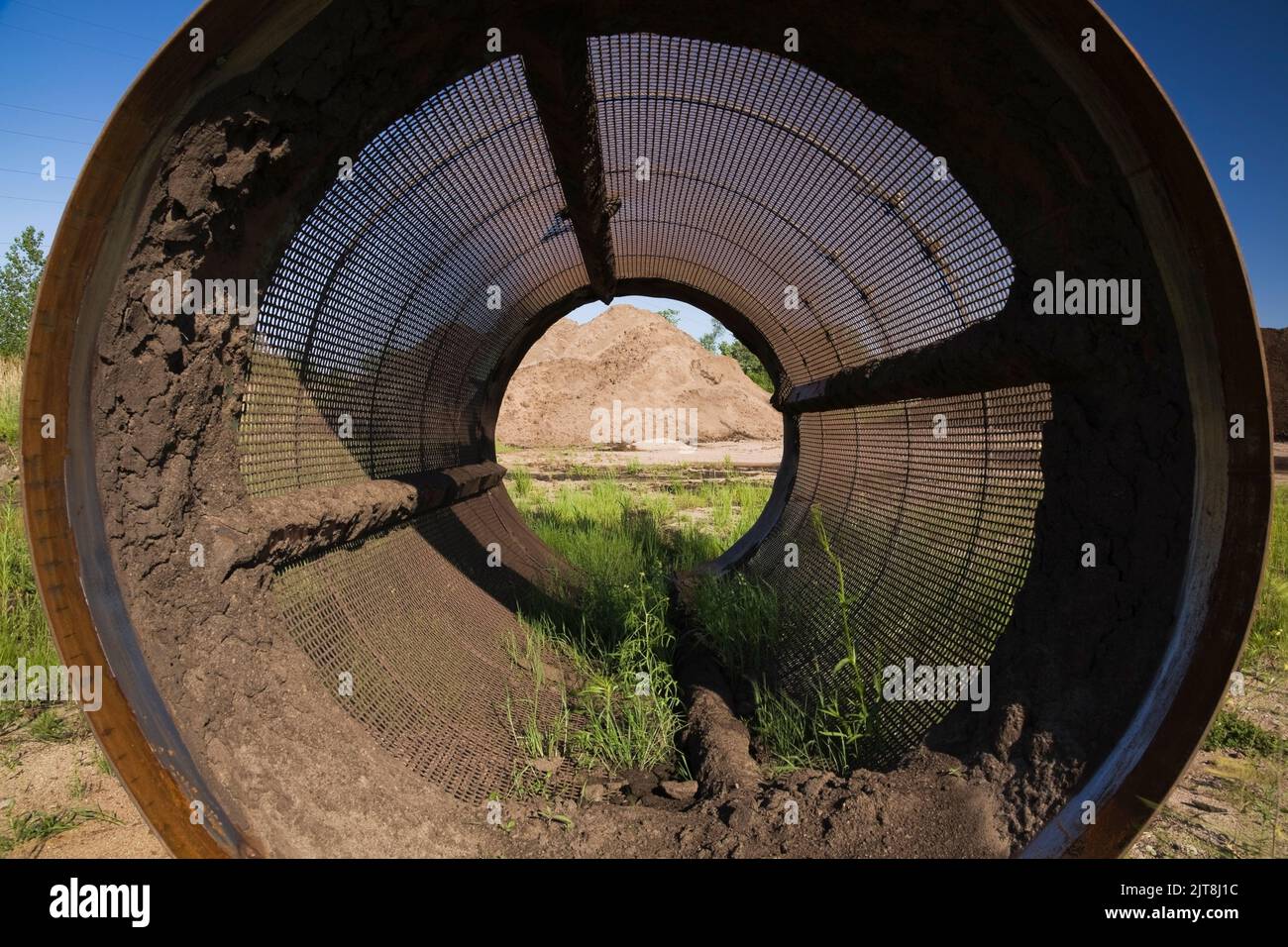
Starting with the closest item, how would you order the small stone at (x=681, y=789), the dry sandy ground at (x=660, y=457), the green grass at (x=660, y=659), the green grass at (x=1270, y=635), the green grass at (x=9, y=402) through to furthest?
1. the small stone at (x=681, y=789)
2. the green grass at (x=660, y=659)
3. the green grass at (x=1270, y=635)
4. the green grass at (x=9, y=402)
5. the dry sandy ground at (x=660, y=457)

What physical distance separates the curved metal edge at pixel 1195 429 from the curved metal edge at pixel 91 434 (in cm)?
197

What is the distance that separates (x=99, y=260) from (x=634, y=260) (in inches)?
171

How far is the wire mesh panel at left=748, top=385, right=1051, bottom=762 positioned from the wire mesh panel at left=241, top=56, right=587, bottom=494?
2.14 metres

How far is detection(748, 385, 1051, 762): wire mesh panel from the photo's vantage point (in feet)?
9.36

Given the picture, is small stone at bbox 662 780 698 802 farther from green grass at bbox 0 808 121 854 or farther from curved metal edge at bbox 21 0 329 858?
green grass at bbox 0 808 121 854

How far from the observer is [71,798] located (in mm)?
2820

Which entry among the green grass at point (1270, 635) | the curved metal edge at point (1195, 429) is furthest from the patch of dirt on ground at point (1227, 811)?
the green grass at point (1270, 635)

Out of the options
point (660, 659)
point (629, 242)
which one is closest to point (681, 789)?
point (660, 659)

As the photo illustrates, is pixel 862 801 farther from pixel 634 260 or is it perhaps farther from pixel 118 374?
pixel 634 260

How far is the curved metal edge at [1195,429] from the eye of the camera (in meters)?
1.75

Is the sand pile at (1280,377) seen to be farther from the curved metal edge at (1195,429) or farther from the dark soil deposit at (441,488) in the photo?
the curved metal edge at (1195,429)

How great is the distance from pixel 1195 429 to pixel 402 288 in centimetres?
347

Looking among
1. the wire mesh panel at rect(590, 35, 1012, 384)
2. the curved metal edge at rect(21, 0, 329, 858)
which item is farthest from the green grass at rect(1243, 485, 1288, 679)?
the curved metal edge at rect(21, 0, 329, 858)

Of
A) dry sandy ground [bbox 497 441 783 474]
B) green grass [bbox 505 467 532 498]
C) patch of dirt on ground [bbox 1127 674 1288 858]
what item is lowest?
patch of dirt on ground [bbox 1127 674 1288 858]
